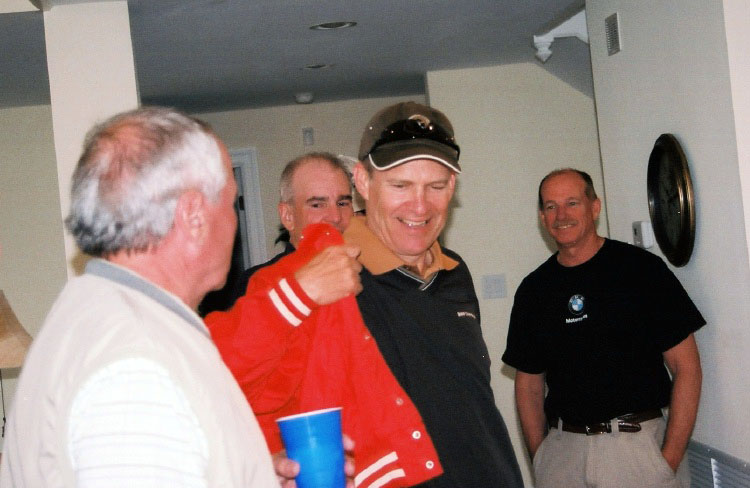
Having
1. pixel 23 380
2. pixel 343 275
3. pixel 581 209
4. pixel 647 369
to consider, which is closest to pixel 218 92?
pixel 581 209

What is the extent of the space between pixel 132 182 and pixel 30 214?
5.17 m

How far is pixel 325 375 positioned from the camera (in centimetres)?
152

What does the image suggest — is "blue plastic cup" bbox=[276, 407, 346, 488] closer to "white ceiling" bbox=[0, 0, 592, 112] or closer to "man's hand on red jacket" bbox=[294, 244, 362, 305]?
"man's hand on red jacket" bbox=[294, 244, 362, 305]

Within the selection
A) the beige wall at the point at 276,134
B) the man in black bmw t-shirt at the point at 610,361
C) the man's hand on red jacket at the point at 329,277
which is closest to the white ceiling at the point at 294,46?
the beige wall at the point at 276,134

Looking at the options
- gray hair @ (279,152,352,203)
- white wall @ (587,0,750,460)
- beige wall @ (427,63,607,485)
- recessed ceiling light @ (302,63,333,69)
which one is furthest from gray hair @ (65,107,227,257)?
beige wall @ (427,63,607,485)

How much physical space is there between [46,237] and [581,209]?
12.4 ft

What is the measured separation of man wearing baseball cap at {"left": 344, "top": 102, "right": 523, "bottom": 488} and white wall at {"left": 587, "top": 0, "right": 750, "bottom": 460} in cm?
154

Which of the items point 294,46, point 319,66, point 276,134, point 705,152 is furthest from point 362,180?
point 276,134

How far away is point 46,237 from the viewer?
19.3 feet

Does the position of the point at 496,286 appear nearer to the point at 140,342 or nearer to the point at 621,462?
the point at 621,462

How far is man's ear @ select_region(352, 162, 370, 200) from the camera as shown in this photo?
1735mm

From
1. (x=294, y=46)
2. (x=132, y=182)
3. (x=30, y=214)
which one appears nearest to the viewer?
(x=132, y=182)

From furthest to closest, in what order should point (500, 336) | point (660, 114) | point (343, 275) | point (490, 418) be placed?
point (500, 336)
point (660, 114)
point (490, 418)
point (343, 275)

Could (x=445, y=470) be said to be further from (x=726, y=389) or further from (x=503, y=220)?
(x=503, y=220)
